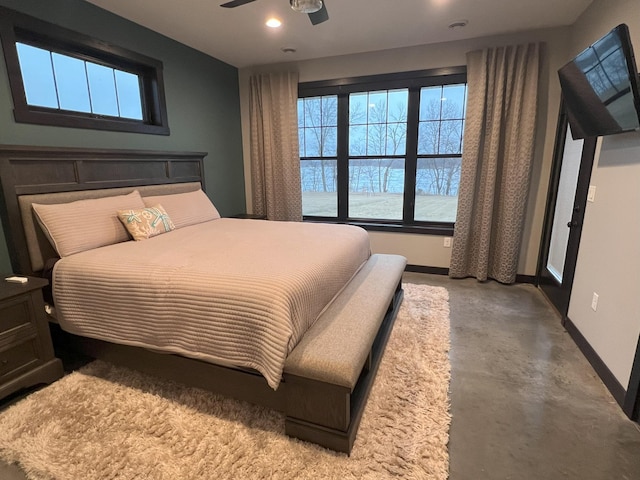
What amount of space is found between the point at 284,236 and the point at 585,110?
7.85ft

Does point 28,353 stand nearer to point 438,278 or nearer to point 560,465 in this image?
point 560,465

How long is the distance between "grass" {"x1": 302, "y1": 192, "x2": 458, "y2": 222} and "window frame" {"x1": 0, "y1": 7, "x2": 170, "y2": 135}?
6.85ft

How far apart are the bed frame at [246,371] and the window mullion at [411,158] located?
1328 mm

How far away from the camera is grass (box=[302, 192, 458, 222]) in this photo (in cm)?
409

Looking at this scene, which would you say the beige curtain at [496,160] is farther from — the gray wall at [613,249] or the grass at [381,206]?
the gray wall at [613,249]

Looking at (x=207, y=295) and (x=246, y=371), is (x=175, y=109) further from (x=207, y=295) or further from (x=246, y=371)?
(x=246, y=371)

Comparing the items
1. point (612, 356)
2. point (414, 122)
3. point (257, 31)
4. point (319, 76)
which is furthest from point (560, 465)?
point (319, 76)

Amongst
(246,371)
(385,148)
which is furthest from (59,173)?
(385,148)

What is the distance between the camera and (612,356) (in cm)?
201

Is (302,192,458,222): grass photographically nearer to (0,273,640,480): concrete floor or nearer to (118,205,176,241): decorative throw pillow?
(0,273,640,480): concrete floor

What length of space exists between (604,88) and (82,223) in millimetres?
3583

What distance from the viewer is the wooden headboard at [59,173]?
7.26ft

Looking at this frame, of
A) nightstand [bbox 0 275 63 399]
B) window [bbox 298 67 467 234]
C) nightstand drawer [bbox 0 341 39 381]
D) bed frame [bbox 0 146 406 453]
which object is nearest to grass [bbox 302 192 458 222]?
window [bbox 298 67 467 234]

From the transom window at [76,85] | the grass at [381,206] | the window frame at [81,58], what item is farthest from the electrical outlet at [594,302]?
the transom window at [76,85]
